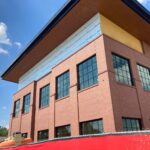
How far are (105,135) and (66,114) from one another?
10514mm

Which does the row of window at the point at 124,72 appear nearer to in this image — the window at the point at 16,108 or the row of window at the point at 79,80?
the row of window at the point at 79,80

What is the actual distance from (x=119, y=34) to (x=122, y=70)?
3.91 m

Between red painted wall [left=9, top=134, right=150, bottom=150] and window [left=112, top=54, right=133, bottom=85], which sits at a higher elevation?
window [left=112, top=54, right=133, bottom=85]

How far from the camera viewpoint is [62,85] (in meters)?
17.1

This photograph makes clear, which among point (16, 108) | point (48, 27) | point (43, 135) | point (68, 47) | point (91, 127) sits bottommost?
point (43, 135)

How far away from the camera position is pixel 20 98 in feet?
83.1

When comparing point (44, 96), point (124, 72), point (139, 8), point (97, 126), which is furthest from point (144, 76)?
point (44, 96)

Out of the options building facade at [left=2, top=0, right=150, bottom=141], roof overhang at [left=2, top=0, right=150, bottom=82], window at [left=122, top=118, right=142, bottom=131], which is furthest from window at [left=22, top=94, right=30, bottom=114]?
window at [left=122, top=118, right=142, bottom=131]

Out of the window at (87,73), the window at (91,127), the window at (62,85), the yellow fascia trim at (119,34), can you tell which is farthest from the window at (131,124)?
the yellow fascia trim at (119,34)

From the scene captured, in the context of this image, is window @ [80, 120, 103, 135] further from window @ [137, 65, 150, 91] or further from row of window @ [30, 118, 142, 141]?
window @ [137, 65, 150, 91]

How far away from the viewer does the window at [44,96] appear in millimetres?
19647

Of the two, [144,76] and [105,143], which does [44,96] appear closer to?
[144,76]

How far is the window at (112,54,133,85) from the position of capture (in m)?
13.7

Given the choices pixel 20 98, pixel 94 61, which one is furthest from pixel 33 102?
pixel 94 61
